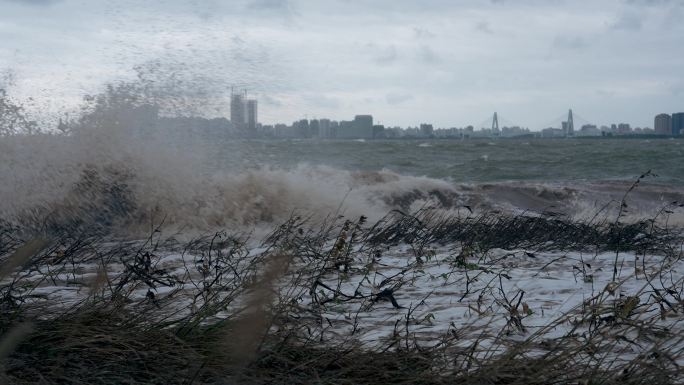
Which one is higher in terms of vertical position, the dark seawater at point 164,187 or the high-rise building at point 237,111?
the high-rise building at point 237,111

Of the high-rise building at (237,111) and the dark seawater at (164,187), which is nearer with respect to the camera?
the dark seawater at (164,187)

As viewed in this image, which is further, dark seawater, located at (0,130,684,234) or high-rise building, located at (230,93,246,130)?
high-rise building, located at (230,93,246,130)

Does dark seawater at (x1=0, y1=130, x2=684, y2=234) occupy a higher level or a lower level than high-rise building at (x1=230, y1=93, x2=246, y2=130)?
lower

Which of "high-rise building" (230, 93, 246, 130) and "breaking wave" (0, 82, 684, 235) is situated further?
"high-rise building" (230, 93, 246, 130)

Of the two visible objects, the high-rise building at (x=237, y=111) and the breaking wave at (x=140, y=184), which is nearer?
the breaking wave at (x=140, y=184)

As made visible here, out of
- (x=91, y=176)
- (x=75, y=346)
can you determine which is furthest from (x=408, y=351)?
(x=91, y=176)

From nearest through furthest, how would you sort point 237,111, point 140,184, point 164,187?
1. point 140,184
2. point 164,187
3. point 237,111

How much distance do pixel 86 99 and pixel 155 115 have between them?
0.91 metres

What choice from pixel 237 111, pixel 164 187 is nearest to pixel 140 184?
pixel 164 187

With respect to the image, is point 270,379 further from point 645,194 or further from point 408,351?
point 645,194

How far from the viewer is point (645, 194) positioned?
14781 mm

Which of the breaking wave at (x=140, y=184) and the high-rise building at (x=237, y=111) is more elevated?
the high-rise building at (x=237, y=111)

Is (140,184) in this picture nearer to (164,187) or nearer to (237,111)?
(164,187)

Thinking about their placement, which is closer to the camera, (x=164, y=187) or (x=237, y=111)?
(x=164, y=187)
